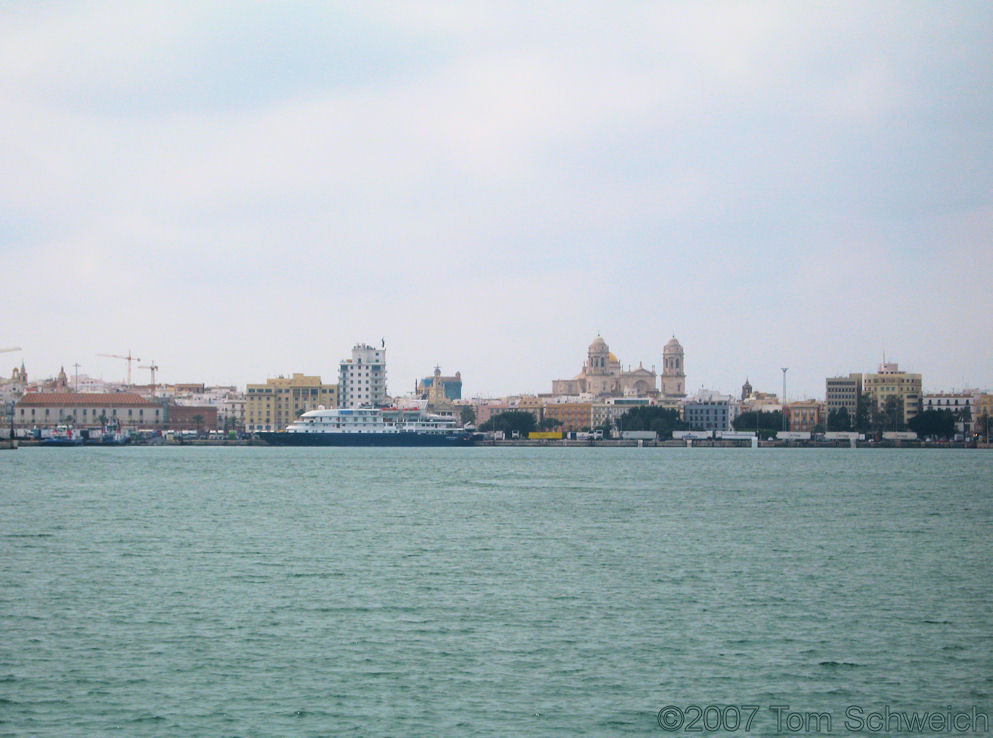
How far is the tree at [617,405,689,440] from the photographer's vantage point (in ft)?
526

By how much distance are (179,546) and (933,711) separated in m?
21.1

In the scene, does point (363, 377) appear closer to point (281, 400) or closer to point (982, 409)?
point (281, 400)

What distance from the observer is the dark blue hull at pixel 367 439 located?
134m

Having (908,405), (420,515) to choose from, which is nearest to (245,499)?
(420,515)

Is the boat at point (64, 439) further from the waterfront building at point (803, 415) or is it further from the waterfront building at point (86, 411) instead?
the waterfront building at point (803, 415)

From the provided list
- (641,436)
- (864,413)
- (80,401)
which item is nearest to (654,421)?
(641,436)

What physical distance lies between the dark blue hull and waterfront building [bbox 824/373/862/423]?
65488 millimetres

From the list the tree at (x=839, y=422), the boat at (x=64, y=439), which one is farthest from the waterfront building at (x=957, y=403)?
the boat at (x=64, y=439)

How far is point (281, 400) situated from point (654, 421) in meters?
62.0

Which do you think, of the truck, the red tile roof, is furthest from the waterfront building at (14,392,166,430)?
the truck

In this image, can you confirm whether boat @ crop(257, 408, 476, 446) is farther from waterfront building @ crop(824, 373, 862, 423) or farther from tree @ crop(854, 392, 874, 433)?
waterfront building @ crop(824, 373, 862, 423)

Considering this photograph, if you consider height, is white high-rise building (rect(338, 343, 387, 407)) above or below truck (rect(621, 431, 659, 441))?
above

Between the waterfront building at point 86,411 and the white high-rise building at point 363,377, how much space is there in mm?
29220

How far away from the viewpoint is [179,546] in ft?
107
